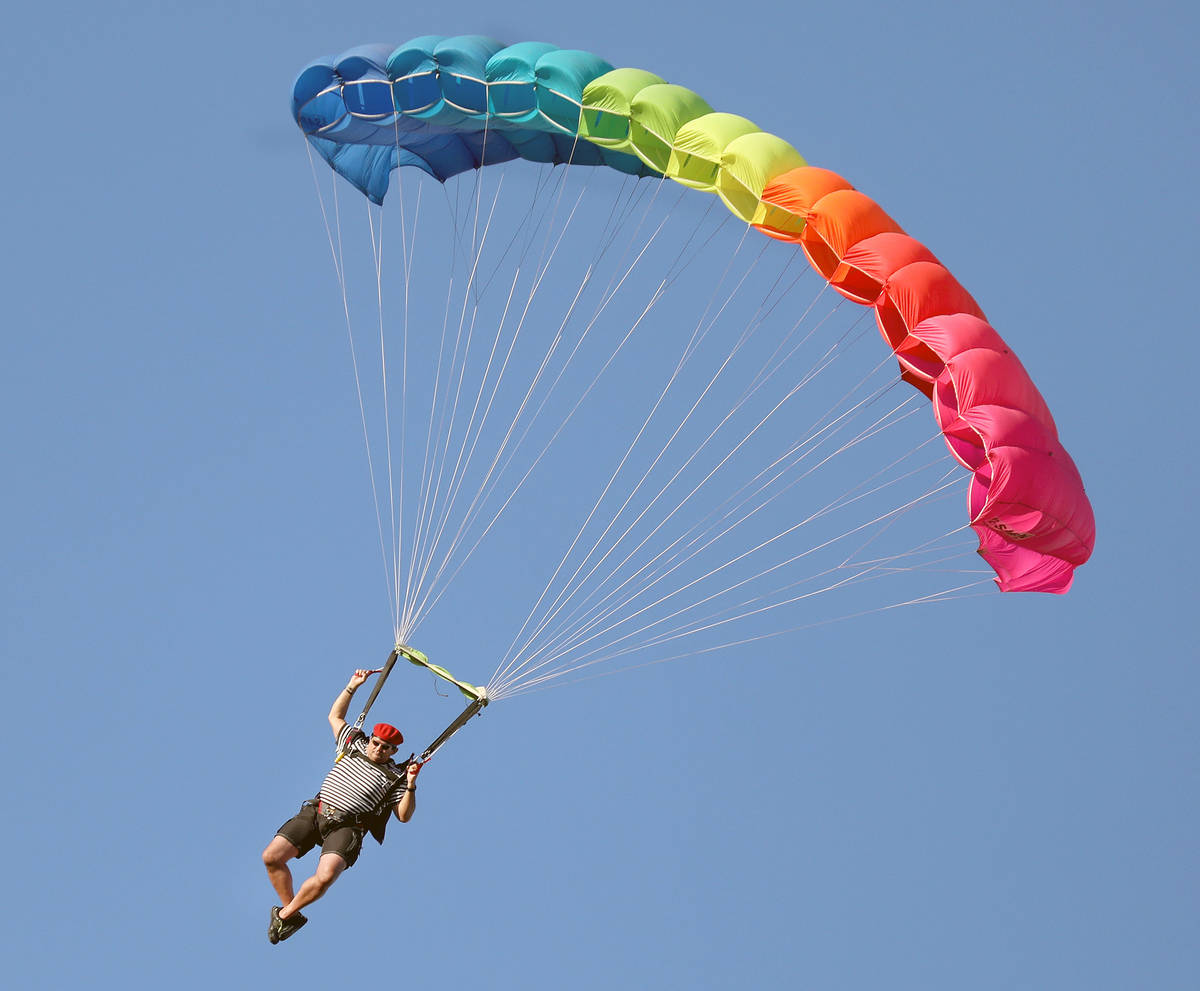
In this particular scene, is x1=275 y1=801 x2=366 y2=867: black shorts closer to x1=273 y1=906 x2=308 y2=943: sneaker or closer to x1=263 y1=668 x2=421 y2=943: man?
x1=263 y1=668 x2=421 y2=943: man

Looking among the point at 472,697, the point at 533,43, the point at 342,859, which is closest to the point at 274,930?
the point at 342,859

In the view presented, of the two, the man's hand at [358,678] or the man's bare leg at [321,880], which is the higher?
the man's hand at [358,678]

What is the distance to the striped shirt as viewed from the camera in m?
16.5

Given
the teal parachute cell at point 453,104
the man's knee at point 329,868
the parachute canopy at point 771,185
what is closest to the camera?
the man's knee at point 329,868

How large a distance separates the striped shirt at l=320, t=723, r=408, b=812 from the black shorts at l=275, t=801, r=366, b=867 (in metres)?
0.14

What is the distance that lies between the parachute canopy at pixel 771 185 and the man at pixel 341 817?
4.41 metres

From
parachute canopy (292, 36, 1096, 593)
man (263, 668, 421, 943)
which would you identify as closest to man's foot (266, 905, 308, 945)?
man (263, 668, 421, 943)

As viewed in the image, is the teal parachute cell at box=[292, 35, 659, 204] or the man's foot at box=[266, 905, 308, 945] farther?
the teal parachute cell at box=[292, 35, 659, 204]

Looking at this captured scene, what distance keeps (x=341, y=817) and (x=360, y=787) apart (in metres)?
0.24

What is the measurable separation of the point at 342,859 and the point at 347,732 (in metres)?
0.97

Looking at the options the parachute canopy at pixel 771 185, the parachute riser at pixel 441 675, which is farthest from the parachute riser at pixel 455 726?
the parachute canopy at pixel 771 185

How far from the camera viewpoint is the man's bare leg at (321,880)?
16250 mm

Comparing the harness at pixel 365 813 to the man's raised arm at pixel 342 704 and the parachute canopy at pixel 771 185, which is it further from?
the parachute canopy at pixel 771 185

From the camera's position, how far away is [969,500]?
16.7 m
